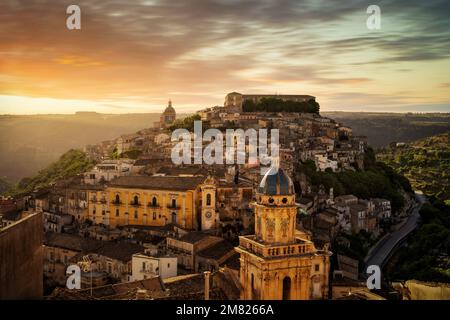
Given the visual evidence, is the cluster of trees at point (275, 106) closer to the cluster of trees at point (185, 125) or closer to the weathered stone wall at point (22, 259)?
the cluster of trees at point (185, 125)

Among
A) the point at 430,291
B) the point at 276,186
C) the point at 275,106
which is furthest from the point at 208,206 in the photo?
the point at 275,106

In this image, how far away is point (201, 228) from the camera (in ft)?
90.1

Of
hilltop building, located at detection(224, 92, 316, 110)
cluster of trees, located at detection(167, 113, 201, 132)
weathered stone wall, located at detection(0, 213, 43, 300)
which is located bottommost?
weathered stone wall, located at detection(0, 213, 43, 300)

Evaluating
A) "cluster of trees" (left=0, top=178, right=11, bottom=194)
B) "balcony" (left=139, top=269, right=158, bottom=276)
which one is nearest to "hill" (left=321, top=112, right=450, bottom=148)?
"cluster of trees" (left=0, top=178, right=11, bottom=194)

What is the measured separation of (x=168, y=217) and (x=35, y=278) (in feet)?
73.1

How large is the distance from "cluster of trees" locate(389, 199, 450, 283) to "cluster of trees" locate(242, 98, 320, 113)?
25.2 metres

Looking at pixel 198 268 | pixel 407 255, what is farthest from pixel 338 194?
pixel 198 268

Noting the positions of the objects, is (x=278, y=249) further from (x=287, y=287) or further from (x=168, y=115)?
(x=168, y=115)

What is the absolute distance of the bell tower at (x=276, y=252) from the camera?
447 inches

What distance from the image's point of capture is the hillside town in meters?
11.7

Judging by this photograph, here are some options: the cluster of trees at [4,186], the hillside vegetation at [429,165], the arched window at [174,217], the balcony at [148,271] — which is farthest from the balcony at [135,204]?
the hillside vegetation at [429,165]

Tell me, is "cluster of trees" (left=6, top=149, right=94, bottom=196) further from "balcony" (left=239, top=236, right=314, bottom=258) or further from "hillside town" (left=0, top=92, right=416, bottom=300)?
Answer: "balcony" (left=239, top=236, right=314, bottom=258)

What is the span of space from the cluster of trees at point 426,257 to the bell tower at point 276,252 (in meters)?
Result: 16.1
